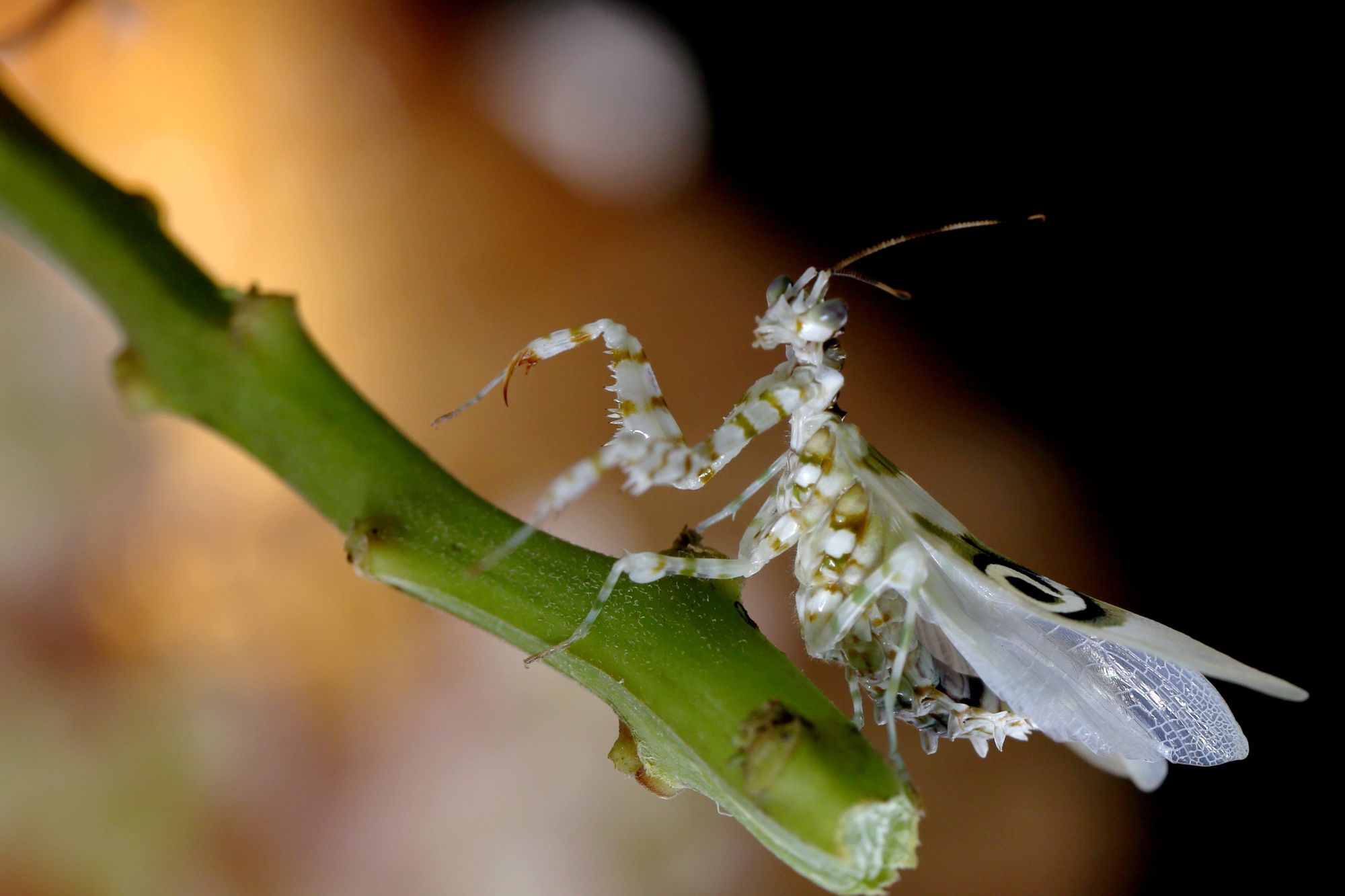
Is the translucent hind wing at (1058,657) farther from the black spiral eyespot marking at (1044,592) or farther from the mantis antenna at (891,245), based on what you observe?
the mantis antenna at (891,245)

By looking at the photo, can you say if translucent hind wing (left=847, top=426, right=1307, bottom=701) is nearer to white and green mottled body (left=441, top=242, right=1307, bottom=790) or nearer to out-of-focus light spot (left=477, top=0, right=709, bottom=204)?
white and green mottled body (left=441, top=242, right=1307, bottom=790)

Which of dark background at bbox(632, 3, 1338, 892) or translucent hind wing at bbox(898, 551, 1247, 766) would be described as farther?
dark background at bbox(632, 3, 1338, 892)

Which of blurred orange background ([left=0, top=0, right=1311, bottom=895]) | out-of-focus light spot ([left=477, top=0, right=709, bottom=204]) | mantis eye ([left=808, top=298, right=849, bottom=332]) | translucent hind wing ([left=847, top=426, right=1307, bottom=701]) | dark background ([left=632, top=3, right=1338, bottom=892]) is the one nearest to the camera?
translucent hind wing ([left=847, top=426, right=1307, bottom=701])

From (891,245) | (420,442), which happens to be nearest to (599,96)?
(420,442)

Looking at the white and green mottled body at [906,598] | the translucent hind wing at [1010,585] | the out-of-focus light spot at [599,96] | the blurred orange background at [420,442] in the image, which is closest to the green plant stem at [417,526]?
the white and green mottled body at [906,598]

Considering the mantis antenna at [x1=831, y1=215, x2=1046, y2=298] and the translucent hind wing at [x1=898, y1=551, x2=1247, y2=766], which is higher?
the mantis antenna at [x1=831, y1=215, x2=1046, y2=298]

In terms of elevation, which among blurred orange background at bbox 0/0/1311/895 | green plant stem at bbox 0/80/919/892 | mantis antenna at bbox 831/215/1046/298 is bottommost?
blurred orange background at bbox 0/0/1311/895

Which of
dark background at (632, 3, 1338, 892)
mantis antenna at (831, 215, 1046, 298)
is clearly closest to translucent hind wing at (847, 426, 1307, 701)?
mantis antenna at (831, 215, 1046, 298)

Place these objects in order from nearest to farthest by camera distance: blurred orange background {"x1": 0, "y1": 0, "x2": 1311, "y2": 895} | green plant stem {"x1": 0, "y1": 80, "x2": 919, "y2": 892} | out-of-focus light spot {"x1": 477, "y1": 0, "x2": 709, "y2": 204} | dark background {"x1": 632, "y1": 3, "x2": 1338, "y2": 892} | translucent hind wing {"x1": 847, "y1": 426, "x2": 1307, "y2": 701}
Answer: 1. green plant stem {"x1": 0, "y1": 80, "x2": 919, "y2": 892}
2. translucent hind wing {"x1": 847, "y1": 426, "x2": 1307, "y2": 701}
3. blurred orange background {"x1": 0, "y1": 0, "x2": 1311, "y2": 895}
4. dark background {"x1": 632, "y1": 3, "x2": 1338, "y2": 892}
5. out-of-focus light spot {"x1": 477, "y1": 0, "x2": 709, "y2": 204}
